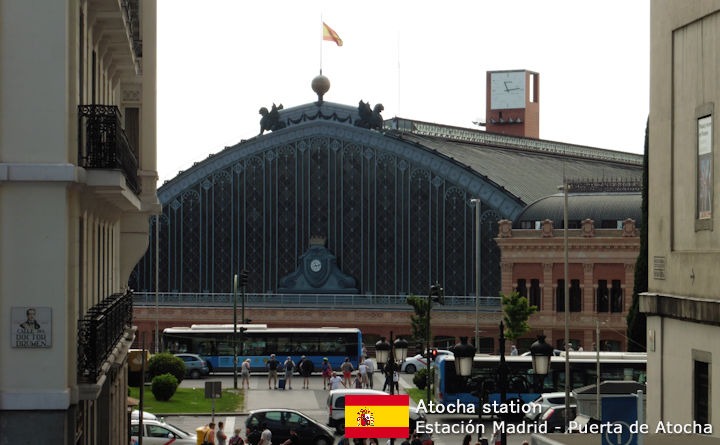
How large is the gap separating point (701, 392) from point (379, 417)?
41.7ft

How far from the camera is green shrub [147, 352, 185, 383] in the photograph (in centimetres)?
5428


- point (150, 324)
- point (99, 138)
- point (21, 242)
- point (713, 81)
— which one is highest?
point (713, 81)

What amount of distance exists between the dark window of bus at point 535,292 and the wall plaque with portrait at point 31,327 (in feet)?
202

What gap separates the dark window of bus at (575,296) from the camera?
7394 cm

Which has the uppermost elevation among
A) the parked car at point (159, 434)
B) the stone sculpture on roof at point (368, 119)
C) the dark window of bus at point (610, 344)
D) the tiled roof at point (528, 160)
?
the stone sculpture on roof at point (368, 119)

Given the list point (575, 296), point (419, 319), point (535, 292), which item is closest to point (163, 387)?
point (419, 319)

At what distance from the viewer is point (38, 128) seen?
49.0 feet

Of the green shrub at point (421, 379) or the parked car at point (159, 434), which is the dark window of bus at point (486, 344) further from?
the parked car at point (159, 434)

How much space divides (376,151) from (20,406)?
220ft

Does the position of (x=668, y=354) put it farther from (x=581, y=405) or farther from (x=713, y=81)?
(x=581, y=405)

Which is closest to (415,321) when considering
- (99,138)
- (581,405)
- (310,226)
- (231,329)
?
(231,329)

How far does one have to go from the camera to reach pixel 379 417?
32.3m

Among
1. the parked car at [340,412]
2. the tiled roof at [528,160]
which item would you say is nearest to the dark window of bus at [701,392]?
the parked car at [340,412]

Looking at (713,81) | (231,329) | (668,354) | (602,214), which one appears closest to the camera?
(713,81)
